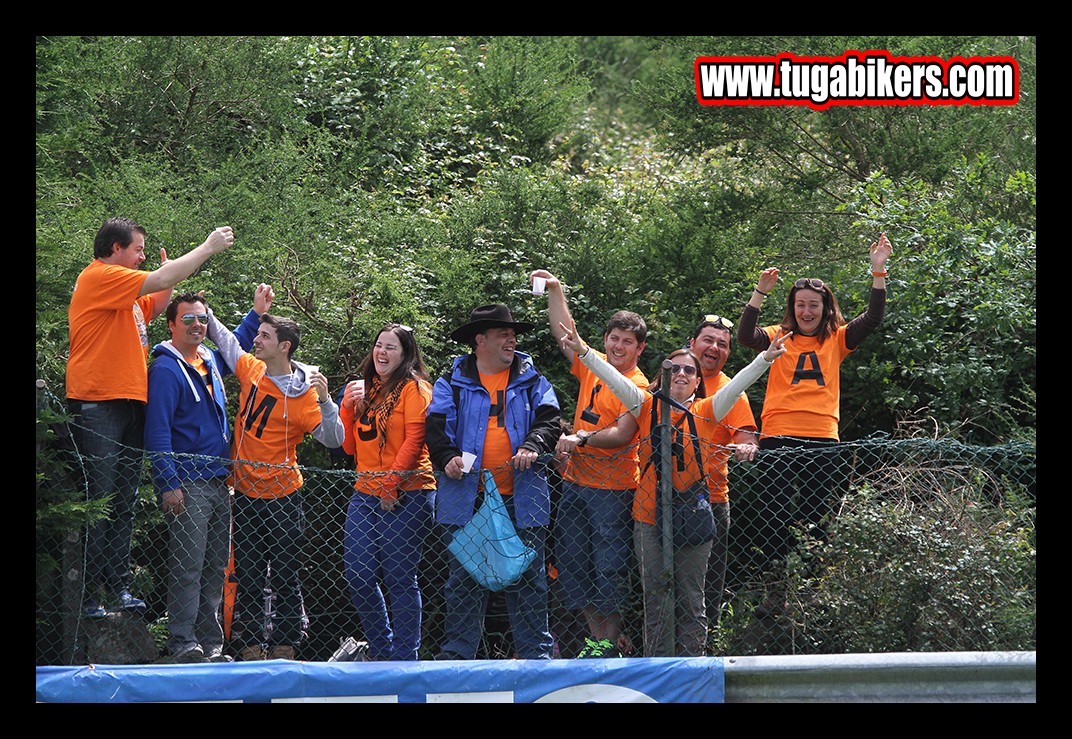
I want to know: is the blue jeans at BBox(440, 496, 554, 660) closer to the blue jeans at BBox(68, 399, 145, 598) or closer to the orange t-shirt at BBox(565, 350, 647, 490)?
the orange t-shirt at BBox(565, 350, 647, 490)

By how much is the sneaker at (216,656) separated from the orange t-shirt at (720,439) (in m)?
2.68

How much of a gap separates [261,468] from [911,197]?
19.8ft

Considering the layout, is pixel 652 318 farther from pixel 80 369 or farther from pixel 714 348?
pixel 80 369

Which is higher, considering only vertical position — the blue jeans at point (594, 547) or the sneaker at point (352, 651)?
the blue jeans at point (594, 547)

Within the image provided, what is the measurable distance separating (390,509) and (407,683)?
3.91ft

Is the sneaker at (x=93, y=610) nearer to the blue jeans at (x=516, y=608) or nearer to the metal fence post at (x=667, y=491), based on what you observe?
the blue jeans at (x=516, y=608)

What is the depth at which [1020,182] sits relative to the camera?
8.61 m

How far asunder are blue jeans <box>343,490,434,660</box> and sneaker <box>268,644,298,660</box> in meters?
0.42

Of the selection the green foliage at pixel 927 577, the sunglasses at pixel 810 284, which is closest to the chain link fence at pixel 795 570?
the green foliage at pixel 927 577

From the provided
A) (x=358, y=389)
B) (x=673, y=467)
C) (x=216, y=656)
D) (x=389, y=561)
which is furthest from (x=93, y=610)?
(x=673, y=467)

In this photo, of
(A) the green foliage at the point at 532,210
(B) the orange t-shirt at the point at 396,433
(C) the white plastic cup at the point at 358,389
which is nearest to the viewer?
(B) the orange t-shirt at the point at 396,433

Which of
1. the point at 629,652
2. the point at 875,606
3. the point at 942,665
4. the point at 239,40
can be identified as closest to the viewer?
the point at 942,665

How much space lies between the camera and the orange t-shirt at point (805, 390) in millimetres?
6918

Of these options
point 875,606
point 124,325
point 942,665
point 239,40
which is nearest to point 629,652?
point 875,606
